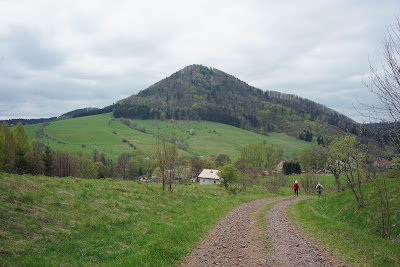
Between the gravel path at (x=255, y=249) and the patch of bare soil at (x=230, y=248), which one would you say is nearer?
the gravel path at (x=255, y=249)

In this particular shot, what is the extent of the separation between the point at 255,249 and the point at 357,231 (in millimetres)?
6112

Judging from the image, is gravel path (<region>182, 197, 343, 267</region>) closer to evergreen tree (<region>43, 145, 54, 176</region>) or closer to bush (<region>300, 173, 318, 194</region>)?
bush (<region>300, 173, 318, 194</region>)

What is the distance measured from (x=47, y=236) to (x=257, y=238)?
28.5 ft

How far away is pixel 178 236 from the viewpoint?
437 inches

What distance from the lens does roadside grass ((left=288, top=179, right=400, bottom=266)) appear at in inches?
320

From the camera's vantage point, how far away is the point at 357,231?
40.0 ft

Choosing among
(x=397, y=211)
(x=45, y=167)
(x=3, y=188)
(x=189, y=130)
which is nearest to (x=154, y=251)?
(x=3, y=188)

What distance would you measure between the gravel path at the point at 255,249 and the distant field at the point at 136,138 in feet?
375

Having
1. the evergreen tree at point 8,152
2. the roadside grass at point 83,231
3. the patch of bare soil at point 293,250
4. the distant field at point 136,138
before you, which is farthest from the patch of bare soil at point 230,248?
the distant field at point 136,138

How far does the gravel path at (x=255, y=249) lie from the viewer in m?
8.33

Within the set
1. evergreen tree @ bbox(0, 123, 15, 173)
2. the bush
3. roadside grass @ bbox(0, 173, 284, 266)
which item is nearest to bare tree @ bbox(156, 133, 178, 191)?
roadside grass @ bbox(0, 173, 284, 266)

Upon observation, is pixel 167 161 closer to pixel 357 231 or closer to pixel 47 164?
pixel 357 231

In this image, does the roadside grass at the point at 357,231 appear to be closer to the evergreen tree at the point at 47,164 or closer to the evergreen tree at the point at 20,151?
the evergreen tree at the point at 20,151

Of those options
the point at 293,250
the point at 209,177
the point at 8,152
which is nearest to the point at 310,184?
the point at 293,250
